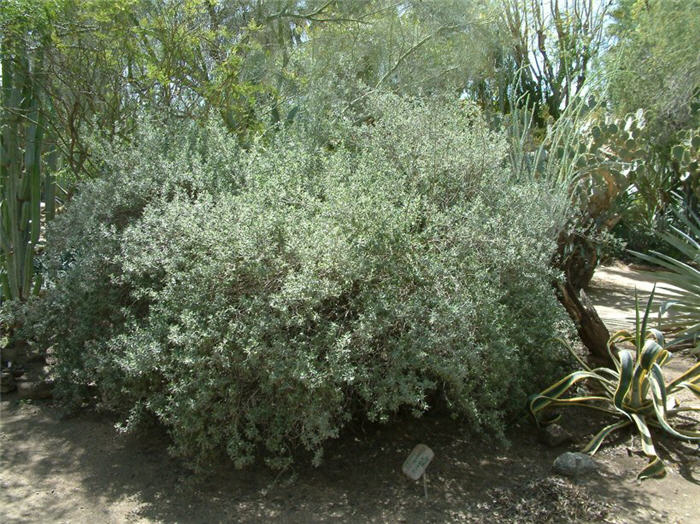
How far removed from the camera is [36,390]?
16.2ft

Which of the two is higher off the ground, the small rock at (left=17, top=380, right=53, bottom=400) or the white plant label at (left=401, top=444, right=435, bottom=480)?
the small rock at (left=17, top=380, right=53, bottom=400)

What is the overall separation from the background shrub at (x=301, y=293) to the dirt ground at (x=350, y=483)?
220mm

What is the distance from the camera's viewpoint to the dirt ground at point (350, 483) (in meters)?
3.54

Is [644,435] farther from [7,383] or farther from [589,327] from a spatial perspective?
[7,383]

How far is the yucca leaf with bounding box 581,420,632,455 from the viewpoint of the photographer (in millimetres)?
4207

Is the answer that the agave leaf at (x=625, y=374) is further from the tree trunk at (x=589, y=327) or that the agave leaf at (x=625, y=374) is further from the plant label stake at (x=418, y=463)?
the plant label stake at (x=418, y=463)

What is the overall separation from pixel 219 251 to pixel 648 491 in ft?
8.87

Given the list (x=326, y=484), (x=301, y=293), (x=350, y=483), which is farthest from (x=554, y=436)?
(x=301, y=293)

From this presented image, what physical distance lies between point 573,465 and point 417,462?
957 mm

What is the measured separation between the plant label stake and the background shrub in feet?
0.79

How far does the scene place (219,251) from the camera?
3.72 meters

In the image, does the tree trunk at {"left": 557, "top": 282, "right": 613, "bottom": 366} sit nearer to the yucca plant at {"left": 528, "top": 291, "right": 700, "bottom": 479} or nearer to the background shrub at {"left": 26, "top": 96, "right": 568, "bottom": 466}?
the yucca plant at {"left": 528, "top": 291, "right": 700, "bottom": 479}

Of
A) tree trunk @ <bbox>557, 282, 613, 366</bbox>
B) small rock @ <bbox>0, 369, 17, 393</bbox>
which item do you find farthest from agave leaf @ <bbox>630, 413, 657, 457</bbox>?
small rock @ <bbox>0, 369, 17, 393</bbox>

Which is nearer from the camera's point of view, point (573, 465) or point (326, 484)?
point (326, 484)
